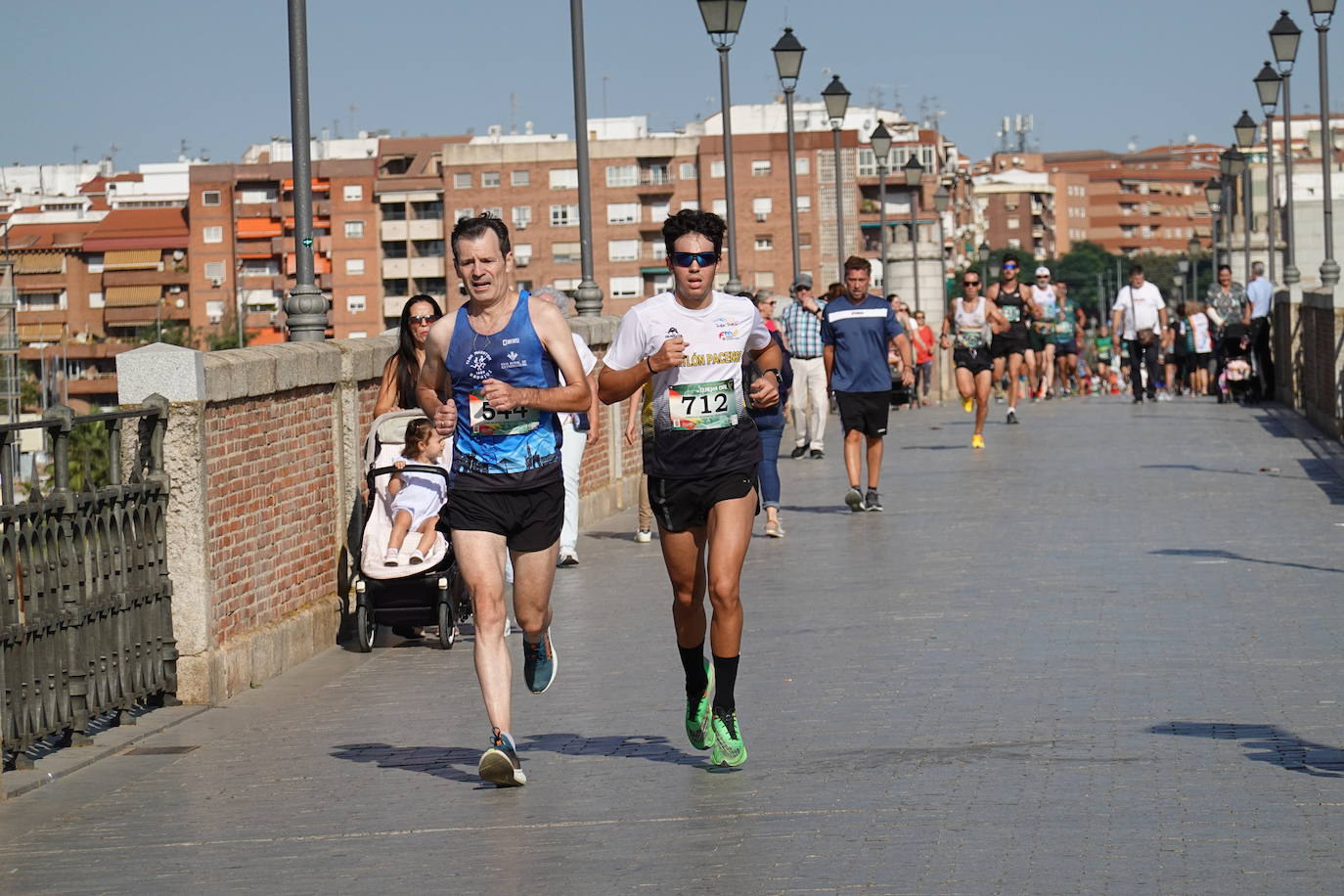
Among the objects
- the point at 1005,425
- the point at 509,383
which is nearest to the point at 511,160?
the point at 1005,425

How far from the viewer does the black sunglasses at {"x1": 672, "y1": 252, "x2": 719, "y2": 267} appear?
8.30 meters

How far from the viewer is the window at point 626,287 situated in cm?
15875

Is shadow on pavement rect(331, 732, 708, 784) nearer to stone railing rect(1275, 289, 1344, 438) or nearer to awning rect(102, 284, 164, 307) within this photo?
stone railing rect(1275, 289, 1344, 438)

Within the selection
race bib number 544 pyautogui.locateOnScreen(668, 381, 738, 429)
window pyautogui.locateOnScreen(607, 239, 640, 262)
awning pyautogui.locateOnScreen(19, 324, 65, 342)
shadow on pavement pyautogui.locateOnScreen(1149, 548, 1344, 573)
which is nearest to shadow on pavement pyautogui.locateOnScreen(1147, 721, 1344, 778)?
race bib number 544 pyautogui.locateOnScreen(668, 381, 738, 429)

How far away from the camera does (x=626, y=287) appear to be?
523 feet

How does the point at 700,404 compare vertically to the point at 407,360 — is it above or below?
below

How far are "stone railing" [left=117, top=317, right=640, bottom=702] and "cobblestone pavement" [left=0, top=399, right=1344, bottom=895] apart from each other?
0.91 feet

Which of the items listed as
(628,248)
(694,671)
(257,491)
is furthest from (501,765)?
(628,248)

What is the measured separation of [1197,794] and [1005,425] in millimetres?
21964

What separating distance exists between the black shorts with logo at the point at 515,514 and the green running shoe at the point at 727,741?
0.90 m

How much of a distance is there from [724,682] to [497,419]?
123 centimetres

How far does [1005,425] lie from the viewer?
29016 mm

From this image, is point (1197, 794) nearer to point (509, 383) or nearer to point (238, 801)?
point (509, 383)

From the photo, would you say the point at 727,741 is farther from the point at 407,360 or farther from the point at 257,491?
the point at 407,360
